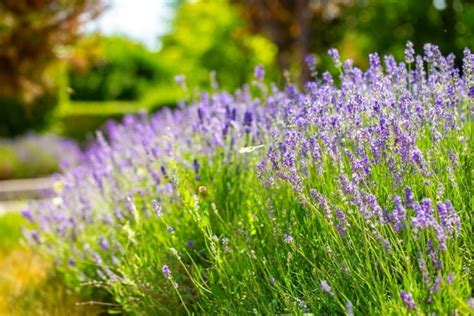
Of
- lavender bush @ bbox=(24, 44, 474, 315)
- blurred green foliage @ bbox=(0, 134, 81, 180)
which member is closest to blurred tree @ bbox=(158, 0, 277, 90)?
blurred green foliage @ bbox=(0, 134, 81, 180)

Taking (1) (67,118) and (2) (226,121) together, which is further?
(1) (67,118)

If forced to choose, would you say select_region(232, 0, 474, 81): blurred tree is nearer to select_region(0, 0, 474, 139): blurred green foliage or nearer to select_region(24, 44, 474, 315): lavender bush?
select_region(0, 0, 474, 139): blurred green foliage

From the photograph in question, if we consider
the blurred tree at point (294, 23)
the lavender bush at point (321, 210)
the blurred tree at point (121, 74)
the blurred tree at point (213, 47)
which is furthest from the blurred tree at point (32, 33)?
the blurred tree at point (121, 74)

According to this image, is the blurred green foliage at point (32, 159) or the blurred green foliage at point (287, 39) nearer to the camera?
the blurred green foliage at point (32, 159)

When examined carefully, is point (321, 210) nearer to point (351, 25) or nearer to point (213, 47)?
point (351, 25)

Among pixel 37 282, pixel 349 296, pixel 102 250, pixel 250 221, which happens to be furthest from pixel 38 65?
pixel 349 296

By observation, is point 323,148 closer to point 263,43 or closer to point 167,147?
point 167,147

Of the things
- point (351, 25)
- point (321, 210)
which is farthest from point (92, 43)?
point (321, 210)

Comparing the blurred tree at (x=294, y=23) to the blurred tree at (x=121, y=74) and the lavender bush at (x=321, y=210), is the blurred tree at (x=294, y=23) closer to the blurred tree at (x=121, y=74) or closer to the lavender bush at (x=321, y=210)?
the lavender bush at (x=321, y=210)
